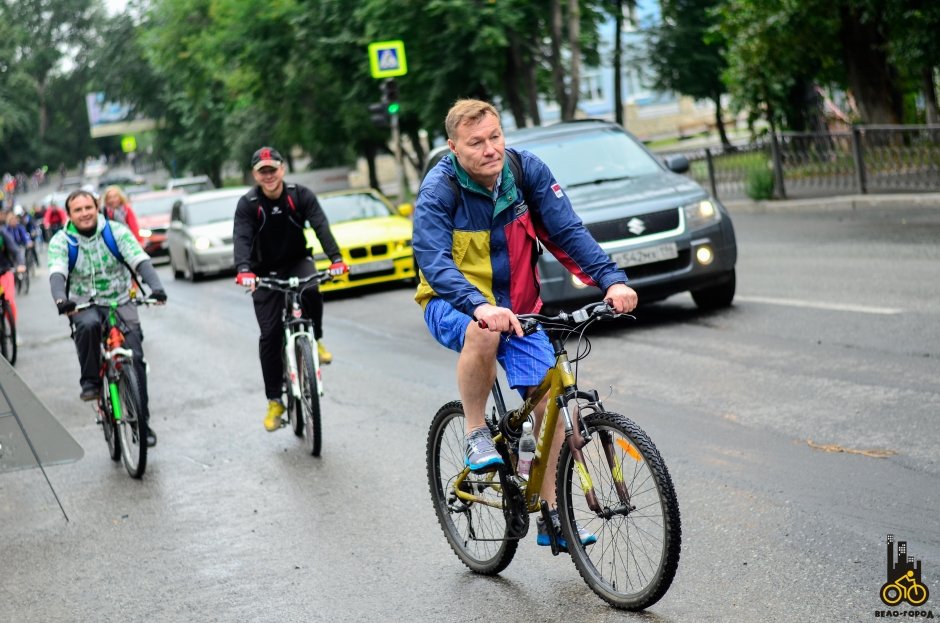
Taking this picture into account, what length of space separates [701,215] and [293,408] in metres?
4.62

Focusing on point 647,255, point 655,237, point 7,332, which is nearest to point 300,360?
point 647,255

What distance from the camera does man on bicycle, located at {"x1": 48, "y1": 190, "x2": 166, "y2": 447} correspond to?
8977 mm

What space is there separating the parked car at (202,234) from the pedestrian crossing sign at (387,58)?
3655 millimetres

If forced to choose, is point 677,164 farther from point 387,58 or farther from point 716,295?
point 387,58

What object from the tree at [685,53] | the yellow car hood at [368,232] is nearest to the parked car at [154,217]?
the yellow car hood at [368,232]

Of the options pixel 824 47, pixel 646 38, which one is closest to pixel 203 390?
pixel 824 47

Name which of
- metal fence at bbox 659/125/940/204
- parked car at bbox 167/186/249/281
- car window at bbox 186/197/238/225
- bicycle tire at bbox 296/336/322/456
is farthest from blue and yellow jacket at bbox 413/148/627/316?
car window at bbox 186/197/238/225

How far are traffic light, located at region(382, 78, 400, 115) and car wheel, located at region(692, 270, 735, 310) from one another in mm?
16706

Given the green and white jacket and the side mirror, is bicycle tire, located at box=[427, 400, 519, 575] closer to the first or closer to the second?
the green and white jacket

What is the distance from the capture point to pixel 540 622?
491 centimetres

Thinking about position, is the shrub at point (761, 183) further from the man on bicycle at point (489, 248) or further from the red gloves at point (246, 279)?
the man on bicycle at point (489, 248)

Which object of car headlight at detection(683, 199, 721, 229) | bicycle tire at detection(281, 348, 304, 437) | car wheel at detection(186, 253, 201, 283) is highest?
car headlight at detection(683, 199, 721, 229)

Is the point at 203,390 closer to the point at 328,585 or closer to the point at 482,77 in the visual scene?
the point at 328,585

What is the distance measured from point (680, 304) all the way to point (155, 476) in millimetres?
6282
